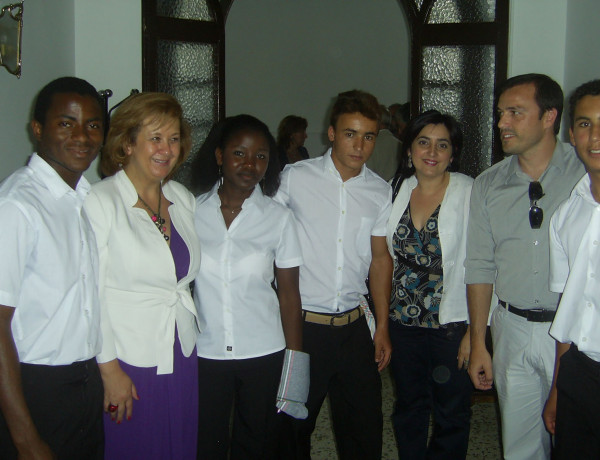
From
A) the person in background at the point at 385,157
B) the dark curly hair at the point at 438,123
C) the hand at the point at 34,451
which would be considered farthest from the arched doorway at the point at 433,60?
the hand at the point at 34,451

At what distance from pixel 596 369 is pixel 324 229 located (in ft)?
3.51

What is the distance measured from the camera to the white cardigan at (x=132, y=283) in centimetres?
169

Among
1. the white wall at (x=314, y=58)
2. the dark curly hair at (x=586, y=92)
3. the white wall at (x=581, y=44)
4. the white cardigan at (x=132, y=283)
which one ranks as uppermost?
the white wall at (x=314, y=58)

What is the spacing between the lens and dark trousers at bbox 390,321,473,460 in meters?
2.34

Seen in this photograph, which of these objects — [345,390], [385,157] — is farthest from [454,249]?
[385,157]

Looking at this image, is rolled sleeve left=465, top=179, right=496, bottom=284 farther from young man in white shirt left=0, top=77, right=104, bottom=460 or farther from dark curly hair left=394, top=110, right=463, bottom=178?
young man in white shirt left=0, top=77, right=104, bottom=460

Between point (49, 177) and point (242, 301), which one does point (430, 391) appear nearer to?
point (242, 301)

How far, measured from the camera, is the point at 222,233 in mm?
1994

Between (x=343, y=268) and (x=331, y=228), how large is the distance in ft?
0.55

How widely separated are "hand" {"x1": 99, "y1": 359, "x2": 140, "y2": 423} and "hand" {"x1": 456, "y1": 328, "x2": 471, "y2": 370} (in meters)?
1.29

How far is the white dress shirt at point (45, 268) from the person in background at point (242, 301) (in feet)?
1.66

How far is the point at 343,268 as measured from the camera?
229 centimetres

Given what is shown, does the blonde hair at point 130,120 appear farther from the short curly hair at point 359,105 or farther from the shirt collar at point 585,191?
the shirt collar at point 585,191

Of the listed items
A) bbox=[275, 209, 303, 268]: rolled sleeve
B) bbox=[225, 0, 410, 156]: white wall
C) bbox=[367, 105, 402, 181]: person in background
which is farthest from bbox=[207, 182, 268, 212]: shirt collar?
bbox=[225, 0, 410, 156]: white wall
